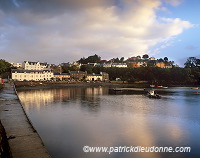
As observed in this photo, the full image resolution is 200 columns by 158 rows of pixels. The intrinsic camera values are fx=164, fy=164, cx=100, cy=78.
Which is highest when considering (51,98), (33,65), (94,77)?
(33,65)

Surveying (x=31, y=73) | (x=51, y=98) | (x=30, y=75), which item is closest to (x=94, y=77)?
(x=31, y=73)

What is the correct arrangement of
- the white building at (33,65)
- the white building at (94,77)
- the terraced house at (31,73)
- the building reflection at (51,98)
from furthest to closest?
the white building at (94,77)
the white building at (33,65)
the terraced house at (31,73)
the building reflection at (51,98)

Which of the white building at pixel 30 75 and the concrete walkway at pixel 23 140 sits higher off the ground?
the white building at pixel 30 75

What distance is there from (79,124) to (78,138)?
4502 mm

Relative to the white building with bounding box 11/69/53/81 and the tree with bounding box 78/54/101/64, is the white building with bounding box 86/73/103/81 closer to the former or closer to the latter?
the white building with bounding box 11/69/53/81

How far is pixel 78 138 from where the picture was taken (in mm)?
15898

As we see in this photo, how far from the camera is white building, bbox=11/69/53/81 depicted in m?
87.1

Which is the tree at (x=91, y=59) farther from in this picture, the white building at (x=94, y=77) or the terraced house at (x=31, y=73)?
the terraced house at (x=31, y=73)

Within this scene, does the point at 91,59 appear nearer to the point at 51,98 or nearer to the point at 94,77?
the point at 94,77

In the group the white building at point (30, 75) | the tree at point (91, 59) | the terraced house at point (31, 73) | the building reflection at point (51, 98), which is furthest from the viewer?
the tree at point (91, 59)

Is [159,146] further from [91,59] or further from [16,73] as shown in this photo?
[91,59]

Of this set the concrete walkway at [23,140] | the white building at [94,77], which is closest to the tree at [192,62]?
the white building at [94,77]

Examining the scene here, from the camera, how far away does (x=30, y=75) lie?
9162 cm

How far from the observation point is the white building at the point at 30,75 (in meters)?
87.1
